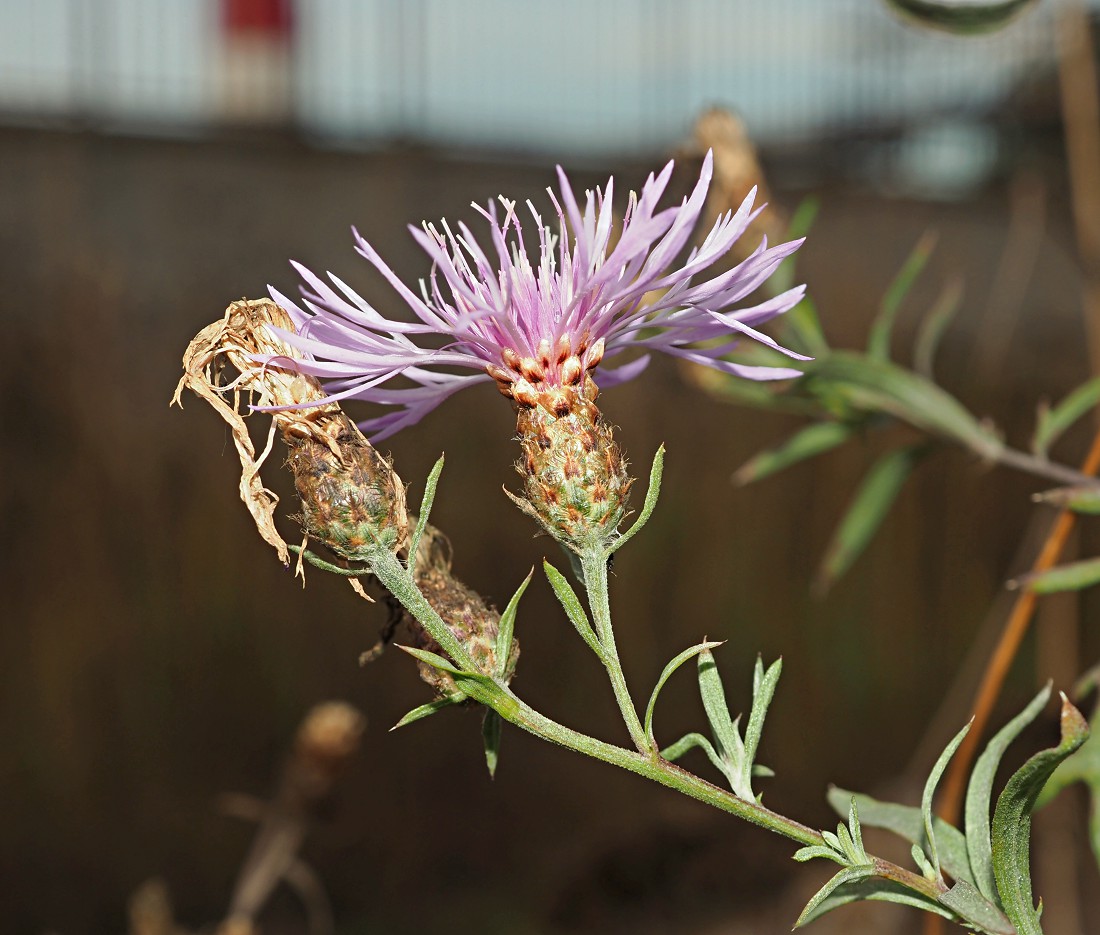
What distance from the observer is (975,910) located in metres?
0.38

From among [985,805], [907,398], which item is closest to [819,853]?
[985,805]

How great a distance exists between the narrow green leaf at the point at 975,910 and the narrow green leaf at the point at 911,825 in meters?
0.03

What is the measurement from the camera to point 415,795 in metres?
2.99

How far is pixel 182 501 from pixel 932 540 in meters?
2.22

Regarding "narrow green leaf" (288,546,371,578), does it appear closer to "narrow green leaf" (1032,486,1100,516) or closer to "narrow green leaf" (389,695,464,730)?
"narrow green leaf" (389,695,464,730)

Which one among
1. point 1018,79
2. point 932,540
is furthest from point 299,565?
Answer: point 1018,79

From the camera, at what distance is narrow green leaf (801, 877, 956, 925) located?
1.24ft

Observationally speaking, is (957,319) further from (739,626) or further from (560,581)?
(560,581)

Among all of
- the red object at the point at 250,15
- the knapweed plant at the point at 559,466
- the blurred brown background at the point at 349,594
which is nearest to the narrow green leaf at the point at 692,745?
the knapweed plant at the point at 559,466

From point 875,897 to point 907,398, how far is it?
49 centimetres

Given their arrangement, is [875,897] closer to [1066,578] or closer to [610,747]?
[610,747]

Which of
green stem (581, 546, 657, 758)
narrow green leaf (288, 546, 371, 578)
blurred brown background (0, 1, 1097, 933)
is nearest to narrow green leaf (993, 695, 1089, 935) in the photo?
green stem (581, 546, 657, 758)

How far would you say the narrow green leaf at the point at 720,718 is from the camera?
1.27ft

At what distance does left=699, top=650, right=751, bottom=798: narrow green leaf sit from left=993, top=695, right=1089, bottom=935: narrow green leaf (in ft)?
0.28
